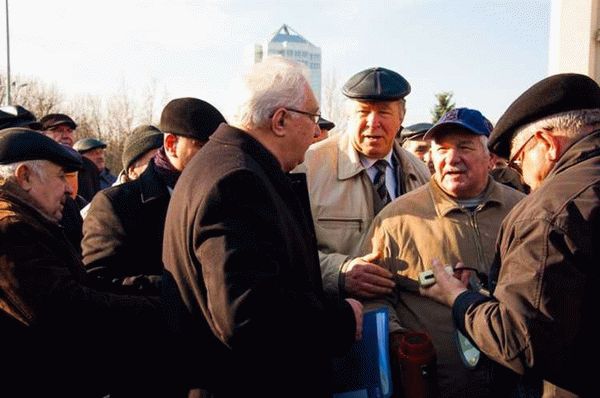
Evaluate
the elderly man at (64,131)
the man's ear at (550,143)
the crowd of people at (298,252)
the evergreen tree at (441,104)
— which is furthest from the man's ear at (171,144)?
the evergreen tree at (441,104)

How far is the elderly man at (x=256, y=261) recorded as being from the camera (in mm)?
1845

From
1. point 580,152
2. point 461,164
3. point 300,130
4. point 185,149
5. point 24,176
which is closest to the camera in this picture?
point 580,152

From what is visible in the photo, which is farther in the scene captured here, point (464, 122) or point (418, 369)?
point (464, 122)

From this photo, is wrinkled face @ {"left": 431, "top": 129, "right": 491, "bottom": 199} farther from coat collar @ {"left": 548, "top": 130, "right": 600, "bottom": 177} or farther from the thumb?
coat collar @ {"left": 548, "top": 130, "right": 600, "bottom": 177}

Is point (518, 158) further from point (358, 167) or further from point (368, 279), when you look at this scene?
point (358, 167)

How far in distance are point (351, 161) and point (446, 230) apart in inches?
29.7

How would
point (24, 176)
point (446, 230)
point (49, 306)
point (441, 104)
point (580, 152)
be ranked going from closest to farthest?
point (580, 152) < point (49, 306) < point (24, 176) < point (446, 230) < point (441, 104)

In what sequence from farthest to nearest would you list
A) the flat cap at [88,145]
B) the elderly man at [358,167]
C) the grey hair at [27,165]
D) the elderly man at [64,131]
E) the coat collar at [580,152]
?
the flat cap at [88,145]
the elderly man at [64,131]
the elderly man at [358,167]
the grey hair at [27,165]
the coat collar at [580,152]

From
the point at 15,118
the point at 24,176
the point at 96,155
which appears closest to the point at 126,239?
the point at 24,176

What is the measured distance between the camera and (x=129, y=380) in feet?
8.61

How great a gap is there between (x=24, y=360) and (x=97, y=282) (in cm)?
49

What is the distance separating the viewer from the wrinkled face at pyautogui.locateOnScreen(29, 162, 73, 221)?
104 inches

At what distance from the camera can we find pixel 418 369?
245 centimetres

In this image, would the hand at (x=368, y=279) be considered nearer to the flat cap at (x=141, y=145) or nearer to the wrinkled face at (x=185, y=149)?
the wrinkled face at (x=185, y=149)
